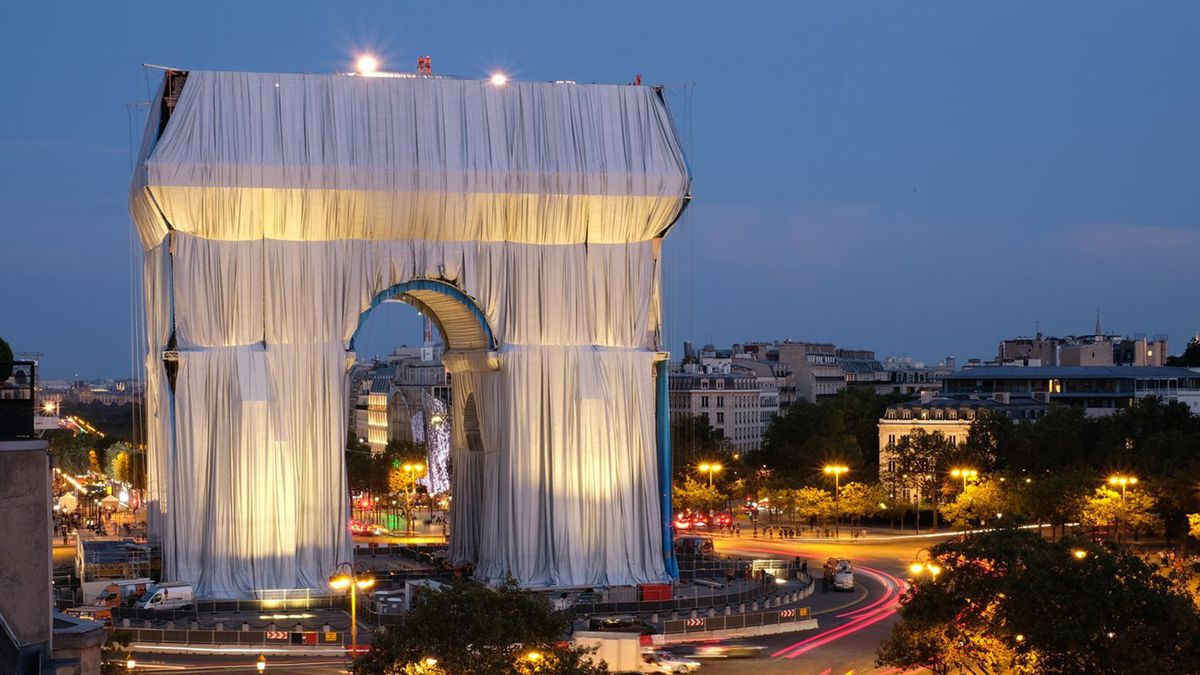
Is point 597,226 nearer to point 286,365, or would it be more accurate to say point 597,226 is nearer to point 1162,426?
point 286,365

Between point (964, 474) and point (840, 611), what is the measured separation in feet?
93.0

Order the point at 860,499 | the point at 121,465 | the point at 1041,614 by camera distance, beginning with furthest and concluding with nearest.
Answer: the point at 121,465
the point at 860,499
the point at 1041,614

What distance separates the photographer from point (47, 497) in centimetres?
1536

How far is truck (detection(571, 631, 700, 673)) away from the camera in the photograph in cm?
3669

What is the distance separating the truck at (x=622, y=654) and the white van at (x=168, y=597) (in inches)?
514

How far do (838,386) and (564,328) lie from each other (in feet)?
357

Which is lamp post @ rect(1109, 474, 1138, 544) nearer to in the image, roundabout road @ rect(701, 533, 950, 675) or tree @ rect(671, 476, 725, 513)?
roundabout road @ rect(701, 533, 950, 675)

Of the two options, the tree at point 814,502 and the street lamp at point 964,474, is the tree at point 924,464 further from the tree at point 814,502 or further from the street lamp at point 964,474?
the tree at point 814,502

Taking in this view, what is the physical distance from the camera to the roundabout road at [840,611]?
3947 centimetres

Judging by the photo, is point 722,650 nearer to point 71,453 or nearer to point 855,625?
point 855,625

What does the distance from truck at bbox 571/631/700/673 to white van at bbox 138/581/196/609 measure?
42.8ft

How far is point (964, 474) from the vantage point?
76.4 meters

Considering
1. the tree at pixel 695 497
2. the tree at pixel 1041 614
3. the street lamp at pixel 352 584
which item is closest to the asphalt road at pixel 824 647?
the street lamp at pixel 352 584

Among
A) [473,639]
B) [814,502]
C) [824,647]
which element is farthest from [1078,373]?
[473,639]
